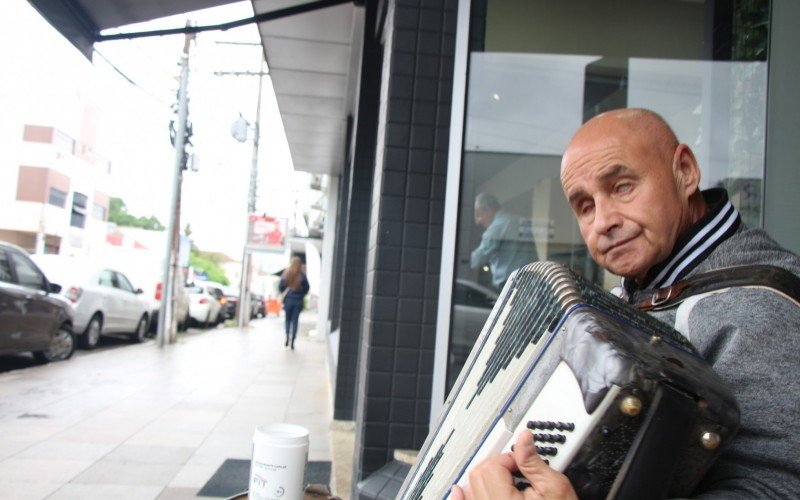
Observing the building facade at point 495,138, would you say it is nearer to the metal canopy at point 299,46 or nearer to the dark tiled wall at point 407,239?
the dark tiled wall at point 407,239

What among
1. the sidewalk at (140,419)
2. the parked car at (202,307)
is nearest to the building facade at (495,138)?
the sidewalk at (140,419)

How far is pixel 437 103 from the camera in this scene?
2.99 metres

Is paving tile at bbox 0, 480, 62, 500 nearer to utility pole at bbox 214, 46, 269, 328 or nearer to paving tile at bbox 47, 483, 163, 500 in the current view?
paving tile at bbox 47, 483, 163, 500

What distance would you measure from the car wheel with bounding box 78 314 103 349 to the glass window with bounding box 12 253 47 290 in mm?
2554

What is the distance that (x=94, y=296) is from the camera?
1030 centimetres

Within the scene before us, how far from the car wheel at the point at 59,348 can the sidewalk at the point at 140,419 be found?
26cm

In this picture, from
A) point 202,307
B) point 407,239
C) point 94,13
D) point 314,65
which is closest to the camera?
point 407,239

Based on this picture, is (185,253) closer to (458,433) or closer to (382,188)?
(382,188)

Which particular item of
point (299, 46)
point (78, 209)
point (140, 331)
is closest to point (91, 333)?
point (140, 331)

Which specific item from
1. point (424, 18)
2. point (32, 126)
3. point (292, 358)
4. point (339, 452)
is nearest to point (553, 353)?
point (424, 18)

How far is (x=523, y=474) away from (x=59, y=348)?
9.70 metres

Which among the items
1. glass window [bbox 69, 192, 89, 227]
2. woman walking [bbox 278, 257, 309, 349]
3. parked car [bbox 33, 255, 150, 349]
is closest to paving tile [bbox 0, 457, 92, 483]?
parked car [bbox 33, 255, 150, 349]

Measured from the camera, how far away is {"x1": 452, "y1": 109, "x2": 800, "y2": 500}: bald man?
2.68 feet

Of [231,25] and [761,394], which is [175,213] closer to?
[231,25]
